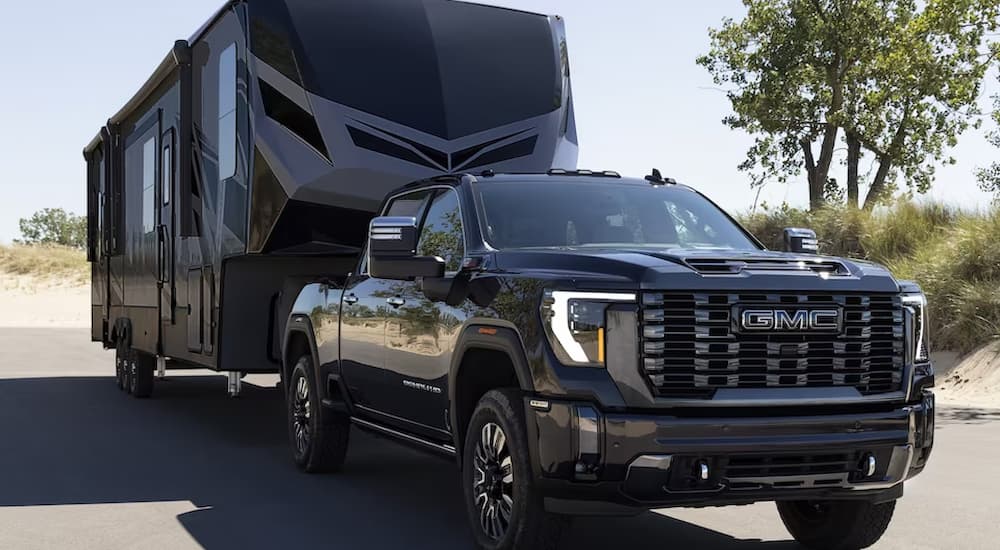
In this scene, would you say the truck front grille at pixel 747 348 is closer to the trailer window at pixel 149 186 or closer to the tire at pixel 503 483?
the tire at pixel 503 483

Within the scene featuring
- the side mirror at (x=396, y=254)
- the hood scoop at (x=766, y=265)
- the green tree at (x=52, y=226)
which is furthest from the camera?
the green tree at (x=52, y=226)

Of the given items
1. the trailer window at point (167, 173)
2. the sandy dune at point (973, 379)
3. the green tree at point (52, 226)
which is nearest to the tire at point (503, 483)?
the trailer window at point (167, 173)

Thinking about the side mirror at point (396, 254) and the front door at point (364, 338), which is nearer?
the side mirror at point (396, 254)

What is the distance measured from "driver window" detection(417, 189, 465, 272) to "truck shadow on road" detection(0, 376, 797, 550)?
158 cm

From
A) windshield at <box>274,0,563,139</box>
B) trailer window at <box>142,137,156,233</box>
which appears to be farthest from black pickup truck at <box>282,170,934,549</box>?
trailer window at <box>142,137,156,233</box>

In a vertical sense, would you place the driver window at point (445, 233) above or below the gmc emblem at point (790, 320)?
above

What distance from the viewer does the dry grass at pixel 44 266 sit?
63.0m

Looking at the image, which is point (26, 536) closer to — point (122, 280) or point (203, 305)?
point (203, 305)

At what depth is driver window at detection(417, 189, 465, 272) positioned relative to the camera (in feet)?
25.4

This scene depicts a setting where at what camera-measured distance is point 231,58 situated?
446 inches

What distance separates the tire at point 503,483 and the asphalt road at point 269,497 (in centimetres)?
57

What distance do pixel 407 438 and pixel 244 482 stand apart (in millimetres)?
1931

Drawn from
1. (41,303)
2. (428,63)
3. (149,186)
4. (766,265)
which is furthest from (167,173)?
(41,303)

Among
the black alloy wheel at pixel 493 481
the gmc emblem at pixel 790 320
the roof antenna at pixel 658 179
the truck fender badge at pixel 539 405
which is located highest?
the roof antenna at pixel 658 179
